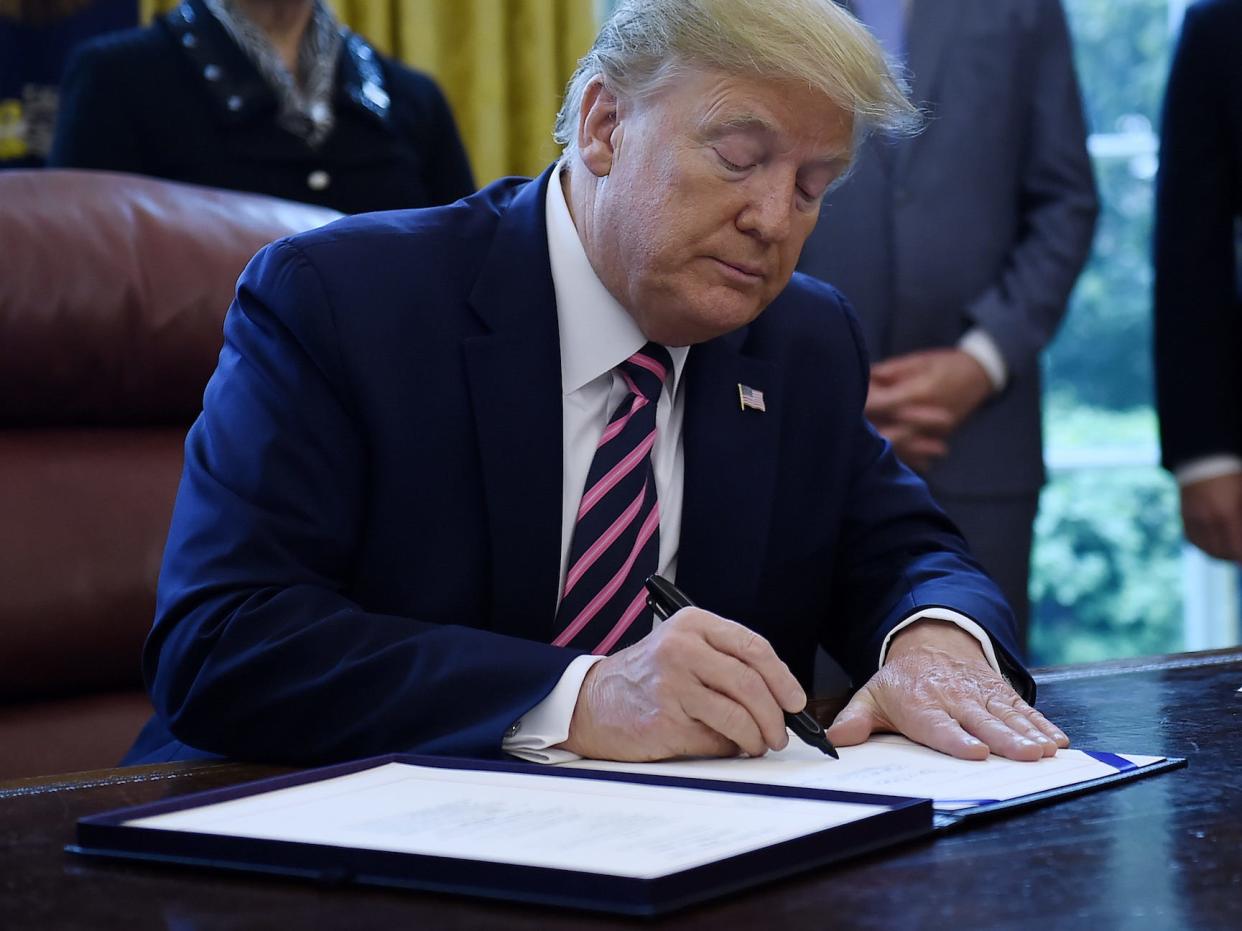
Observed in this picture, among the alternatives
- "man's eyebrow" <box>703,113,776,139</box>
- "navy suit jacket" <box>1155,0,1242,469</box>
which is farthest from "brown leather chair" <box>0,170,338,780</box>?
"navy suit jacket" <box>1155,0,1242,469</box>

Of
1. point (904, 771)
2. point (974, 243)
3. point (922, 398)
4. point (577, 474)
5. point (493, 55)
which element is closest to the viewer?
point (904, 771)

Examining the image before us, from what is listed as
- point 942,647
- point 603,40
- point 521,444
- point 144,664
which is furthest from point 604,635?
point 603,40

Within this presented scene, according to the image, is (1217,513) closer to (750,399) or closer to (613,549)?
(750,399)

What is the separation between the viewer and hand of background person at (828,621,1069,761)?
4.14 ft

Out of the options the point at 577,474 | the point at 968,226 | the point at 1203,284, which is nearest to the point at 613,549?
the point at 577,474

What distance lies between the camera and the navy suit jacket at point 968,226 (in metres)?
2.70

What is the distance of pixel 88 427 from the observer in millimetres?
1921

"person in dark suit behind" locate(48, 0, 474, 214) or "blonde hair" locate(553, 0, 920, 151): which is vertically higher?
"person in dark suit behind" locate(48, 0, 474, 214)

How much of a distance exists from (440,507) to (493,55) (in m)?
2.20

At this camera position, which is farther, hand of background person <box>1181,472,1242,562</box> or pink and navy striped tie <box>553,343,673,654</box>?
hand of background person <box>1181,472,1242,562</box>

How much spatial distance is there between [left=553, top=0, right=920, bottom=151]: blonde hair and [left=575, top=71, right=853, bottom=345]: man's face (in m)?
0.02

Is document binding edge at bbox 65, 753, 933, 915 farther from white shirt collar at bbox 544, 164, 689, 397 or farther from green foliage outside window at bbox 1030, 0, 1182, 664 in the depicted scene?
green foliage outside window at bbox 1030, 0, 1182, 664

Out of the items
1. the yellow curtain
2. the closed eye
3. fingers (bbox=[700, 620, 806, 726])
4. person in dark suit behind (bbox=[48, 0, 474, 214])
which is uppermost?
the yellow curtain

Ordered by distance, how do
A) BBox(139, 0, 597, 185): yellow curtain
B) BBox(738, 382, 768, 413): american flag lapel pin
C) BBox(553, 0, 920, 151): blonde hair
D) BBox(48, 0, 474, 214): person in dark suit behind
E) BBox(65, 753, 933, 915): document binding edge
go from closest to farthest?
BBox(65, 753, 933, 915): document binding edge, BBox(553, 0, 920, 151): blonde hair, BBox(738, 382, 768, 413): american flag lapel pin, BBox(48, 0, 474, 214): person in dark suit behind, BBox(139, 0, 597, 185): yellow curtain
